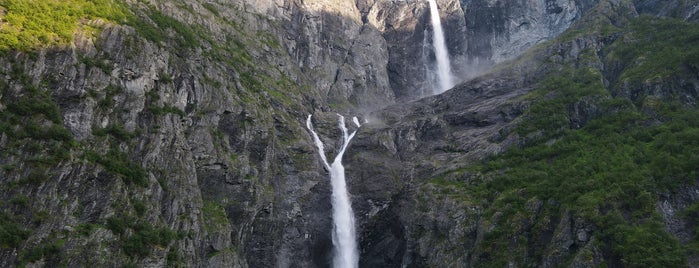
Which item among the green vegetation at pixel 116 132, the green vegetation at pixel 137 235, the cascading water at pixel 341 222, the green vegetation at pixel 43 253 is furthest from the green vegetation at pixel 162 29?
the green vegetation at pixel 43 253

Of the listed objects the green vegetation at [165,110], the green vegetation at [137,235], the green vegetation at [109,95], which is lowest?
the green vegetation at [137,235]

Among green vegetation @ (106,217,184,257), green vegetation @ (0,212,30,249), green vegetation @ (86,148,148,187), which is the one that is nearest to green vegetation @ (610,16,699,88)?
green vegetation @ (106,217,184,257)

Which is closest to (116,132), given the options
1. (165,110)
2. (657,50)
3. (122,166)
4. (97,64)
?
(122,166)

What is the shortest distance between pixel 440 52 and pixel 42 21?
71.9 m

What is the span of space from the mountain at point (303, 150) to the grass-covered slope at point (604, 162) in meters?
0.20

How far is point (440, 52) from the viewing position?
99062 mm

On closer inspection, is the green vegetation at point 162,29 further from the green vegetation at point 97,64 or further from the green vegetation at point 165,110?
the green vegetation at point 165,110

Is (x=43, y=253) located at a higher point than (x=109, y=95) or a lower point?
lower

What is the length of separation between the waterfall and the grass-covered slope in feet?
87.2

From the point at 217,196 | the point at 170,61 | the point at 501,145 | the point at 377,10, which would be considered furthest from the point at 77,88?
the point at 377,10

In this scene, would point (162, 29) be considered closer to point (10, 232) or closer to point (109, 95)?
point (109, 95)

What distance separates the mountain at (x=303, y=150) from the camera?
36.5m

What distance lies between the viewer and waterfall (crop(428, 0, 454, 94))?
94500 mm

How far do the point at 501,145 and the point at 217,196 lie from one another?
30961mm
